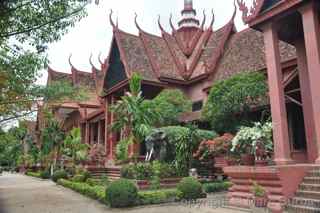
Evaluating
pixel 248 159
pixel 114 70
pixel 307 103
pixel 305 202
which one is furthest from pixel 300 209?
pixel 114 70

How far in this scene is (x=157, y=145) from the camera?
14.6m

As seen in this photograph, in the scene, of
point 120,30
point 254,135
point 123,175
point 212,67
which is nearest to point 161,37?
point 120,30

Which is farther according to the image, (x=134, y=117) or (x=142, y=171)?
(x=134, y=117)

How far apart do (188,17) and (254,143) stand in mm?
20299

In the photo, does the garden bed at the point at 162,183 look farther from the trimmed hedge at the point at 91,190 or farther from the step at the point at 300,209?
the step at the point at 300,209

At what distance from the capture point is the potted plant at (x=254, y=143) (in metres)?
7.21

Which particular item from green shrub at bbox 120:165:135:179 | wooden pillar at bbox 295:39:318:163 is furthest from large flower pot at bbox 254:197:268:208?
green shrub at bbox 120:165:135:179

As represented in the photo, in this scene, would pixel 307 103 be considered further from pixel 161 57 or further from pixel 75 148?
pixel 75 148

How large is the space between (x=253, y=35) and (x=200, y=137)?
7210 mm

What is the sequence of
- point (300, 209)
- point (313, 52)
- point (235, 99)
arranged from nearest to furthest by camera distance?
1. point (300, 209)
2. point (313, 52)
3. point (235, 99)

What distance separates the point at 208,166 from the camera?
14.1 meters

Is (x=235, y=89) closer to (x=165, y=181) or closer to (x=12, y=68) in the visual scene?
(x=165, y=181)

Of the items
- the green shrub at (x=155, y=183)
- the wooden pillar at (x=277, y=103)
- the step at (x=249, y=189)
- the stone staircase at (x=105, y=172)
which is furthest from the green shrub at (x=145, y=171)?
the wooden pillar at (x=277, y=103)

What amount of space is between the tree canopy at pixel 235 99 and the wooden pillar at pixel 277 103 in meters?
3.61
